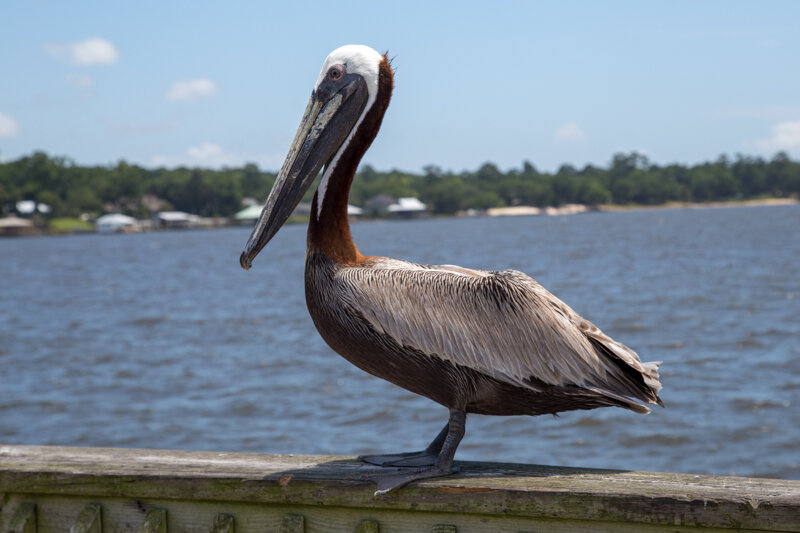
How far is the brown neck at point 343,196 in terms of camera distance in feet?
8.57

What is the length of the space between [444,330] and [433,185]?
122 m

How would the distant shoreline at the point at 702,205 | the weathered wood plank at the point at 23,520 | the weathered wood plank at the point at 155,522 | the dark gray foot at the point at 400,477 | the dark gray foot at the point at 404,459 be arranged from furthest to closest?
1. the distant shoreline at the point at 702,205
2. the dark gray foot at the point at 404,459
3. the weathered wood plank at the point at 23,520
4. the weathered wood plank at the point at 155,522
5. the dark gray foot at the point at 400,477

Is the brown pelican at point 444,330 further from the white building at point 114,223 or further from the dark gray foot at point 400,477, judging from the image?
the white building at point 114,223

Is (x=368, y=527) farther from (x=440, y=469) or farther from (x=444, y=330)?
(x=444, y=330)

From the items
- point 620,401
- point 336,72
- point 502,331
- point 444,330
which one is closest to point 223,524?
point 444,330

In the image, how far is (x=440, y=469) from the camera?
238 cm

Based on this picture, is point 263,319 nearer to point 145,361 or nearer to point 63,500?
point 145,361

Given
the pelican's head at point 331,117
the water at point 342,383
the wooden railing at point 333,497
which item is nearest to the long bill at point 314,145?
the pelican's head at point 331,117

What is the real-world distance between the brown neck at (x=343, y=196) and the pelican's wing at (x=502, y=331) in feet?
0.50

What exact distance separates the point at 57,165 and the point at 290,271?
8605cm

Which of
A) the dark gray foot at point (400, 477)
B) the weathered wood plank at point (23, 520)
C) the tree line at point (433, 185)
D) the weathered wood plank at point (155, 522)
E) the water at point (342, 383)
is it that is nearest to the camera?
the dark gray foot at point (400, 477)

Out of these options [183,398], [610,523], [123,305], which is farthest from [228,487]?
[123,305]

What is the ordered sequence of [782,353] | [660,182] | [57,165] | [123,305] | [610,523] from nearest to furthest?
[610,523] → [782,353] → [123,305] → [57,165] → [660,182]

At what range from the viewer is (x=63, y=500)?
8.15 feet
